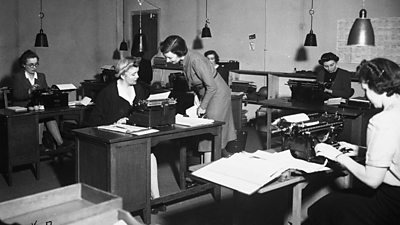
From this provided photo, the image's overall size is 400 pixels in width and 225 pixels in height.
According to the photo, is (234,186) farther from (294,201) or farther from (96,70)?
(96,70)

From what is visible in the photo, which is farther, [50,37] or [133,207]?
[50,37]

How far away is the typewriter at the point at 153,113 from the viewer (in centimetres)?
389

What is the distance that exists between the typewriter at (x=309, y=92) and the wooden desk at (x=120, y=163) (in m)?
2.14

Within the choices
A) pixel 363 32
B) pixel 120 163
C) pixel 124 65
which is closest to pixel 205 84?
pixel 124 65

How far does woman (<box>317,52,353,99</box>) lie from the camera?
618 cm

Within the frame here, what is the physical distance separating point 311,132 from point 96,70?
27.1 ft

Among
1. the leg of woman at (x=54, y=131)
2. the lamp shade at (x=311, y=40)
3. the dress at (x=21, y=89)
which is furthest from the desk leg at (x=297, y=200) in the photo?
the lamp shade at (x=311, y=40)

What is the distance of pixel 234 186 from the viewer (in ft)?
7.38

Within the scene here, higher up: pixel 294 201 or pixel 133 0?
pixel 133 0

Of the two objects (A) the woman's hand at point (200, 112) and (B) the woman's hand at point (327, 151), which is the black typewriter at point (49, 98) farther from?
(B) the woman's hand at point (327, 151)

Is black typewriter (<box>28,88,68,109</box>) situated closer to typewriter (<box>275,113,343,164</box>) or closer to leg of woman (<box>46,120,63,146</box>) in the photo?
leg of woman (<box>46,120,63,146</box>)

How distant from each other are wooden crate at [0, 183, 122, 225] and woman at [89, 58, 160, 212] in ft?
6.66

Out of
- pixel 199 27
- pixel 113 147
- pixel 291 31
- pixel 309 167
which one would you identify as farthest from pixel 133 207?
pixel 199 27

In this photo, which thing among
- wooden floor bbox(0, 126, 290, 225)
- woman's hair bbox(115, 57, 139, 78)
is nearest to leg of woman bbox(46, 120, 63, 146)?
wooden floor bbox(0, 126, 290, 225)
